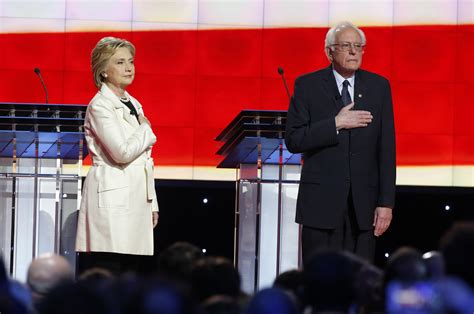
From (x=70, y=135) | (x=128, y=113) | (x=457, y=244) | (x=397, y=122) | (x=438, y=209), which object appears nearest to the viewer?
(x=457, y=244)

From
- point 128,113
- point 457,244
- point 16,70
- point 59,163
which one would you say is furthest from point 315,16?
point 457,244

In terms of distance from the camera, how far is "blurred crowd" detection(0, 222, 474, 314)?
204cm

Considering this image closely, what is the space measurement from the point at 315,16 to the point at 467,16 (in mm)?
1351

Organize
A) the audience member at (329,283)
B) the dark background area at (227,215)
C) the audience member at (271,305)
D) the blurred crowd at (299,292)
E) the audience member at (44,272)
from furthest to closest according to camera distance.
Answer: the dark background area at (227,215) → the audience member at (44,272) → the audience member at (329,283) → the audience member at (271,305) → the blurred crowd at (299,292)

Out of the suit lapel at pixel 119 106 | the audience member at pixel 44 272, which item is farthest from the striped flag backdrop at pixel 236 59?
the audience member at pixel 44 272

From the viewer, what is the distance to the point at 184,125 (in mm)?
9641

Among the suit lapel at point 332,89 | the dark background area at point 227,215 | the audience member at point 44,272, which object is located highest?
the suit lapel at point 332,89

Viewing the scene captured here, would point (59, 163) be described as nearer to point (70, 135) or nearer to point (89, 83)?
point (70, 135)

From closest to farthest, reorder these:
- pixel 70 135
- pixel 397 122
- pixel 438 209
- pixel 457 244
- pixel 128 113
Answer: pixel 457 244 < pixel 128 113 < pixel 70 135 < pixel 438 209 < pixel 397 122

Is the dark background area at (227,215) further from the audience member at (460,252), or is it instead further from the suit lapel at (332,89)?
the audience member at (460,252)

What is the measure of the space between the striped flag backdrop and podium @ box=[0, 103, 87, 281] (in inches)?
141

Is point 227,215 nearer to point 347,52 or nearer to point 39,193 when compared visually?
point 39,193

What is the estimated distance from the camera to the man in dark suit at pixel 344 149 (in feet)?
13.8

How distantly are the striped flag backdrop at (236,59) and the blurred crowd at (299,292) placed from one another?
6.87 metres
